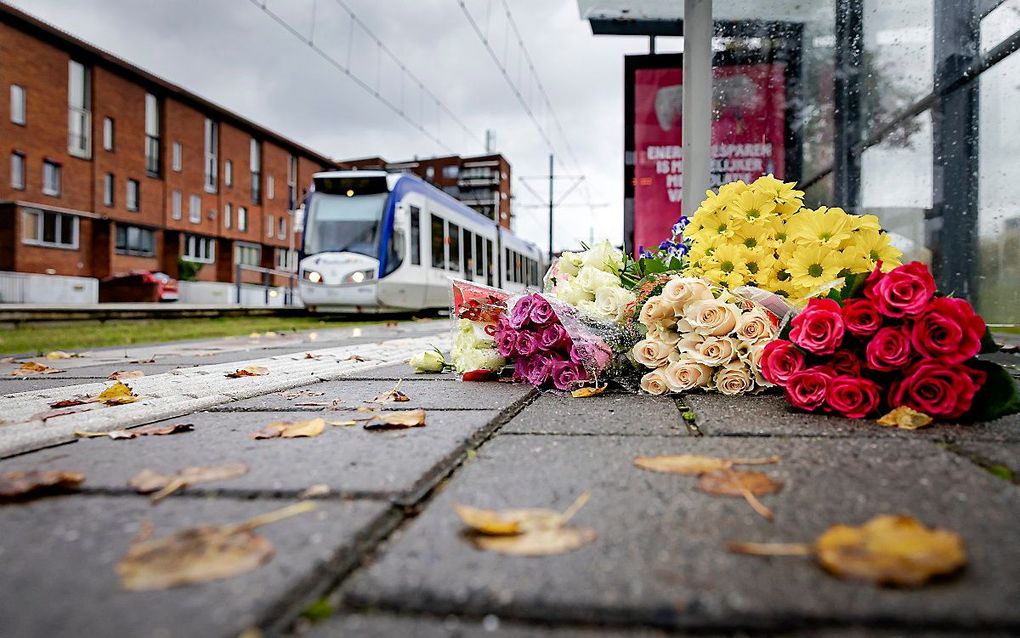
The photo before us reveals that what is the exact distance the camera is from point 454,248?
557 inches

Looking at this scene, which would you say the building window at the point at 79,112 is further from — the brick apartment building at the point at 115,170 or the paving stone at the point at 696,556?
the paving stone at the point at 696,556

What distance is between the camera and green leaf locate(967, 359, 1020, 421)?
154cm

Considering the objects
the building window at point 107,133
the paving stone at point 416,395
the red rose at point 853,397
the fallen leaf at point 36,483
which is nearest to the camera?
the fallen leaf at point 36,483

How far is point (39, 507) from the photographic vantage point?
1041 mm

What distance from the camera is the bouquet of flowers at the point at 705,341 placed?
7.13 ft

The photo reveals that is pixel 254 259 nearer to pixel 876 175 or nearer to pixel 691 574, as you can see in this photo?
pixel 876 175

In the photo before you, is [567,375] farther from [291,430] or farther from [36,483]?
[36,483]

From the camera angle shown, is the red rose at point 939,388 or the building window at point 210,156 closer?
the red rose at point 939,388

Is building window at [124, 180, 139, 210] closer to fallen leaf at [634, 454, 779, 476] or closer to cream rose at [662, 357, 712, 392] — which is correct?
cream rose at [662, 357, 712, 392]

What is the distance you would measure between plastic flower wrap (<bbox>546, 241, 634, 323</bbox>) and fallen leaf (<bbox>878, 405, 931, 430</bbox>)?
1035mm

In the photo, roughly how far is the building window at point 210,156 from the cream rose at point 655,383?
110 feet

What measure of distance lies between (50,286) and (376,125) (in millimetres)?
11485

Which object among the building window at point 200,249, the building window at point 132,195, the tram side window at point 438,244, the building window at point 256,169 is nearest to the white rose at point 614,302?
the tram side window at point 438,244

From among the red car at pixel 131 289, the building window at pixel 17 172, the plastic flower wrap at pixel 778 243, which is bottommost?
the plastic flower wrap at pixel 778 243
